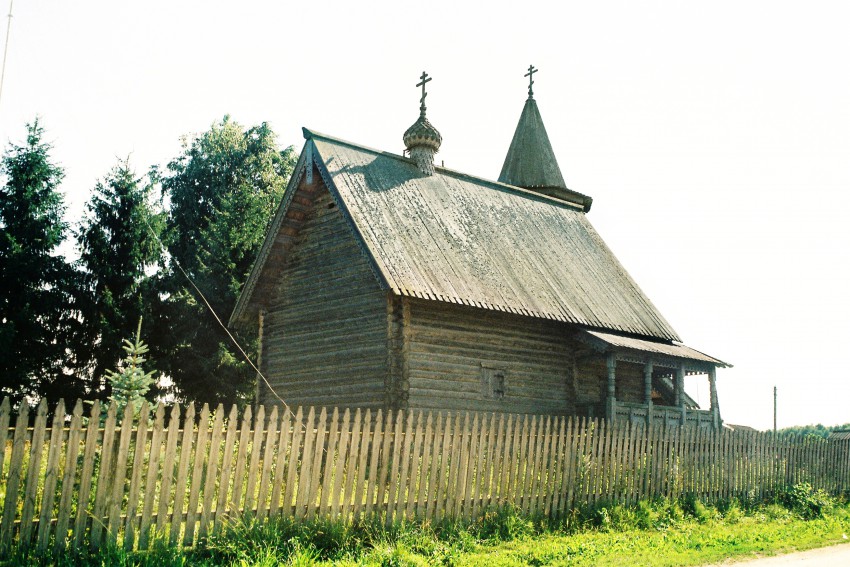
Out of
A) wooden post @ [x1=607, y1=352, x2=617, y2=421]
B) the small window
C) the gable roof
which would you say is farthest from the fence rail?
the gable roof

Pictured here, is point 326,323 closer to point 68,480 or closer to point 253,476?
point 253,476

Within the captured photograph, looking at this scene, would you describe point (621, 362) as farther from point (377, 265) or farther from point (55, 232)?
point (55, 232)

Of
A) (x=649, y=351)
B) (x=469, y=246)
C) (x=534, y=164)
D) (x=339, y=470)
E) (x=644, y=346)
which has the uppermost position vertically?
(x=534, y=164)

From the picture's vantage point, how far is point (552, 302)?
19.7 m

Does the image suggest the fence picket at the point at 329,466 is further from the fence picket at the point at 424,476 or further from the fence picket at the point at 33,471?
the fence picket at the point at 33,471

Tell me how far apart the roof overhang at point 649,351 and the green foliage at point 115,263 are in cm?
1722

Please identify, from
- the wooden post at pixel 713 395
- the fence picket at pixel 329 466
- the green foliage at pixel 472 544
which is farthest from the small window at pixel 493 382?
the fence picket at pixel 329 466

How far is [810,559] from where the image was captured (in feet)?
32.1

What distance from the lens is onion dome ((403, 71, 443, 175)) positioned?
74.7 feet

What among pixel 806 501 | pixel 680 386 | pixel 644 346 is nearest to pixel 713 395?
pixel 680 386

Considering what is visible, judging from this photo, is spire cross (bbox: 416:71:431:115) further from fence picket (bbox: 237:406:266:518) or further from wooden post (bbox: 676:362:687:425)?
fence picket (bbox: 237:406:266:518)

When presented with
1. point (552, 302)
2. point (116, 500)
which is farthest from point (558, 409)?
point (116, 500)

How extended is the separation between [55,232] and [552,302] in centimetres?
1863

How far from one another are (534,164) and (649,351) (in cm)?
1542
